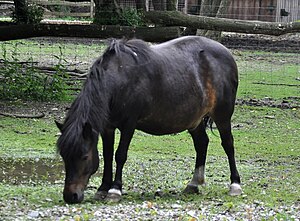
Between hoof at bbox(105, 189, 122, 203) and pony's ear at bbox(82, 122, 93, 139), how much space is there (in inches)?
28.2

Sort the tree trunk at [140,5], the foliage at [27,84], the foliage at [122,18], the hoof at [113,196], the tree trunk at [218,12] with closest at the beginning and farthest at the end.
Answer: the hoof at [113,196] → the foliage at [27,84] → the foliage at [122,18] → the tree trunk at [140,5] → the tree trunk at [218,12]

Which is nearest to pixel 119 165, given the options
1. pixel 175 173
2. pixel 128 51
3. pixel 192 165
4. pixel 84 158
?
pixel 84 158

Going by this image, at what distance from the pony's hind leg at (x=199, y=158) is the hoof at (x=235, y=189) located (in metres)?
0.38

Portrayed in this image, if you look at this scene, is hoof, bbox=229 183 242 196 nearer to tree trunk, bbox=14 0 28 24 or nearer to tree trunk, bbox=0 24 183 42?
tree trunk, bbox=0 24 183 42

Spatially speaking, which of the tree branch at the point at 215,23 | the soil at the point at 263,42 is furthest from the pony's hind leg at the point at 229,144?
the soil at the point at 263,42

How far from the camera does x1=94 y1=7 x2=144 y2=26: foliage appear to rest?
15328 millimetres

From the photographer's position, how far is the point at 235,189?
28.6 ft

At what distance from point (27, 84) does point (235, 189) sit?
7.41 m

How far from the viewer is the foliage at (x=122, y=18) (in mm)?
15328

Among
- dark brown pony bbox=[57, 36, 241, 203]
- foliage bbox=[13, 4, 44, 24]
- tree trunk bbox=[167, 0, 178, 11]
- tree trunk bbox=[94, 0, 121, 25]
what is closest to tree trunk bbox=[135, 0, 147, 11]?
tree trunk bbox=[94, 0, 121, 25]

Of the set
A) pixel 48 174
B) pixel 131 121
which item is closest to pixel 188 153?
pixel 48 174

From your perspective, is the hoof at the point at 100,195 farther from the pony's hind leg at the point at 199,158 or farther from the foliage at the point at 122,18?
the foliage at the point at 122,18

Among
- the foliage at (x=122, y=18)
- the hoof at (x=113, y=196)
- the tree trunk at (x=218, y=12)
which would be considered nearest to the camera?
the hoof at (x=113, y=196)

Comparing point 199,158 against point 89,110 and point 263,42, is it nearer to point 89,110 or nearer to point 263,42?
point 89,110
